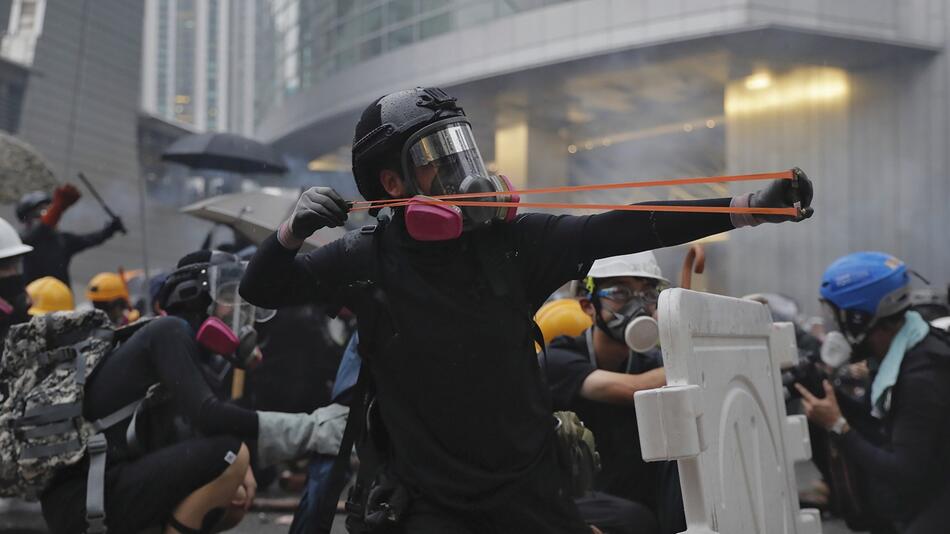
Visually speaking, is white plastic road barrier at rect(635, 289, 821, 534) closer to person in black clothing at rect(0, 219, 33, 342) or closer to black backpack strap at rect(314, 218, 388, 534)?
black backpack strap at rect(314, 218, 388, 534)

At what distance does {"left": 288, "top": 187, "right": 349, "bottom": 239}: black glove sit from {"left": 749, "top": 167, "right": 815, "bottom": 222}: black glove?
34.0 inches

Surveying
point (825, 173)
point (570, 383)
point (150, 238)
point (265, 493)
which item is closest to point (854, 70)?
point (825, 173)

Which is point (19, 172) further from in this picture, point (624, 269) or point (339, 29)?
point (339, 29)

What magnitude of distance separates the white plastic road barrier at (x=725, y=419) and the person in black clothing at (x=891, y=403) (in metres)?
0.70

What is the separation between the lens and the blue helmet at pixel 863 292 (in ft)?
11.7

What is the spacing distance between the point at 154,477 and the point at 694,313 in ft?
6.84

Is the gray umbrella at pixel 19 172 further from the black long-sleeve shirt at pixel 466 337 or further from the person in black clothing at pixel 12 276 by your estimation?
the black long-sleeve shirt at pixel 466 337

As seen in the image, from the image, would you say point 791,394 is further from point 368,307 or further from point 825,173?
point 825,173

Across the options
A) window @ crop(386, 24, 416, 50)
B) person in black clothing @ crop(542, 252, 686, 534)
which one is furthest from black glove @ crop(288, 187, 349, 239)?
window @ crop(386, 24, 416, 50)

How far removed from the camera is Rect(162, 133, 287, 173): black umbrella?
29.5 ft

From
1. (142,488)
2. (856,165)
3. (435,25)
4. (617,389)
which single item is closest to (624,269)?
(617,389)

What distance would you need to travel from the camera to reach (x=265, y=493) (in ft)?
20.2

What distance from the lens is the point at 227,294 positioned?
Result: 3.72m

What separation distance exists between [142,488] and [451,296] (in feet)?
5.40
